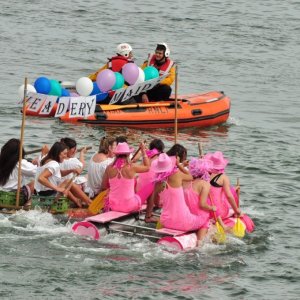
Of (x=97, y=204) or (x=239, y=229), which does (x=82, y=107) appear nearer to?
(x=97, y=204)

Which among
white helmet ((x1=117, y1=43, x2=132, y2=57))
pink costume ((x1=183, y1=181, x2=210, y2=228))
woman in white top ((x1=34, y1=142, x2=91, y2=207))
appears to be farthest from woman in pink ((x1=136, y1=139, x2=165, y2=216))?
white helmet ((x1=117, y1=43, x2=132, y2=57))

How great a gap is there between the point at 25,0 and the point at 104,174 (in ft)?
86.7

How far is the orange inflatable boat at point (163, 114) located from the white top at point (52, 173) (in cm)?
718

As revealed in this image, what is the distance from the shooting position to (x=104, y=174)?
17.0 metres

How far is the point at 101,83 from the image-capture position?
936 inches

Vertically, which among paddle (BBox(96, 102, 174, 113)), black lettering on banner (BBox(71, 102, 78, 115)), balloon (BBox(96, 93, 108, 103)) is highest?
black lettering on banner (BBox(71, 102, 78, 115))

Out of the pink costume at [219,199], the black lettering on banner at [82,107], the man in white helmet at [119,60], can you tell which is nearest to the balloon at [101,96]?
the man in white helmet at [119,60]

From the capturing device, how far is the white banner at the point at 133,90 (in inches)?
943

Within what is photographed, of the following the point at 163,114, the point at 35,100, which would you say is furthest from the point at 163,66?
the point at 35,100

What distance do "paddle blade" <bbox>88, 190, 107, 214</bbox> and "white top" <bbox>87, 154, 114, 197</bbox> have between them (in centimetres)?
50

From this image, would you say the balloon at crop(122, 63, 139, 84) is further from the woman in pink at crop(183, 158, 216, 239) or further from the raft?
the woman in pink at crop(183, 158, 216, 239)

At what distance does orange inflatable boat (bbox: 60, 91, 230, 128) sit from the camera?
2438cm

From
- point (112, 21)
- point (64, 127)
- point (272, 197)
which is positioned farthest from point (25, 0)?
point (272, 197)

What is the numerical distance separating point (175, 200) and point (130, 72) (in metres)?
8.54
